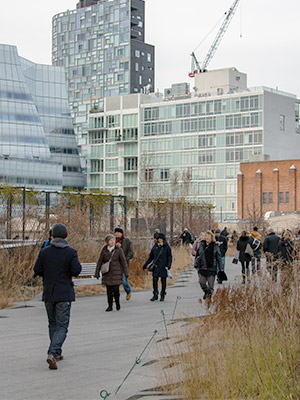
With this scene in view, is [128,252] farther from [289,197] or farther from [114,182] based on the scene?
[114,182]

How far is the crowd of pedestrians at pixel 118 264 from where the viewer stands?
1009 centimetres

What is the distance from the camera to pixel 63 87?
13050 cm

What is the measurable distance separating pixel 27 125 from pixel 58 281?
10927 cm

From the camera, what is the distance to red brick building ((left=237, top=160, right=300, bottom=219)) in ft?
315

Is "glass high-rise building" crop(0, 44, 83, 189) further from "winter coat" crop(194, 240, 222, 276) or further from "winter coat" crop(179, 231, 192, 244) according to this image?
"winter coat" crop(194, 240, 222, 276)

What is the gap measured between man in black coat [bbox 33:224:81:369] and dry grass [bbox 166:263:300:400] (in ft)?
A: 5.38

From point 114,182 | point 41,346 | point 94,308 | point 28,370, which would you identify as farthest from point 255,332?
point 114,182

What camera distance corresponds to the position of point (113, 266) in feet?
52.9

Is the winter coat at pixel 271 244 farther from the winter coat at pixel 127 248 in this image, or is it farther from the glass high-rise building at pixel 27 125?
the glass high-rise building at pixel 27 125

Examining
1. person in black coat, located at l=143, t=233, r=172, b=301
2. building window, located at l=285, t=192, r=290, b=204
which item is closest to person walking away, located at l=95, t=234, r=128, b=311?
person in black coat, located at l=143, t=233, r=172, b=301

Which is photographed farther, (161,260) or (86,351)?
(161,260)

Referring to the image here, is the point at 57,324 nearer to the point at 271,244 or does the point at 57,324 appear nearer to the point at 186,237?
the point at 271,244

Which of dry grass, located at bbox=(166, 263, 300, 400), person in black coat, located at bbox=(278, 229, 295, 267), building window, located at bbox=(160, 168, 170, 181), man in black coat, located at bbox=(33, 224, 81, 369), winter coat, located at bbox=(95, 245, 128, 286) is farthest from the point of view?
building window, located at bbox=(160, 168, 170, 181)

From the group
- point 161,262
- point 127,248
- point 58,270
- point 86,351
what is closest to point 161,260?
point 161,262
